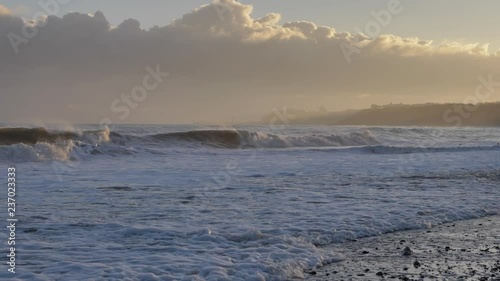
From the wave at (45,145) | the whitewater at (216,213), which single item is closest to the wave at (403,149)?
the whitewater at (216,213)

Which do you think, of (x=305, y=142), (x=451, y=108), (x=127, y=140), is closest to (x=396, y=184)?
(x=127, y=140)

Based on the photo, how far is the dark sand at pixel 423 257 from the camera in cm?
613

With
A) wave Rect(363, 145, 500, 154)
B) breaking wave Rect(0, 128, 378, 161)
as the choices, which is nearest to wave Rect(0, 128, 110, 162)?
breaking wave Rect(0, 128, 378, 161)

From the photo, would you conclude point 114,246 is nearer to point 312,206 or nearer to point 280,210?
point 280,210

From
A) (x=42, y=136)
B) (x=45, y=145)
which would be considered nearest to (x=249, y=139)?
(x=42, y=136)

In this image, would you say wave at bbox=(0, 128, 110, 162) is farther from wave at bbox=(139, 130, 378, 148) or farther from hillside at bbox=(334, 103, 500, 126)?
hillside at bbox=(334, 103, 500, 126)

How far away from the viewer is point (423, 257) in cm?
696

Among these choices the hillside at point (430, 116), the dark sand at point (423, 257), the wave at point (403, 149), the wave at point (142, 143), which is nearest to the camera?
the dark sand at point (423, 257)

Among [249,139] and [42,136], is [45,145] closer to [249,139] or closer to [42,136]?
[42,136]

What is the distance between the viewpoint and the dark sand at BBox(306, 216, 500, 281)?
6.13m

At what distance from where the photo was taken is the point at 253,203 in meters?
11.1

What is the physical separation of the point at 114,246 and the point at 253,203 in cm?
433

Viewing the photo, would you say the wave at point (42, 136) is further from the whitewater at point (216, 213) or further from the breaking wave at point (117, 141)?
the whitewater at point (216, 213)

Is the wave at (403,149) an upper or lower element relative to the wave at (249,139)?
lower
